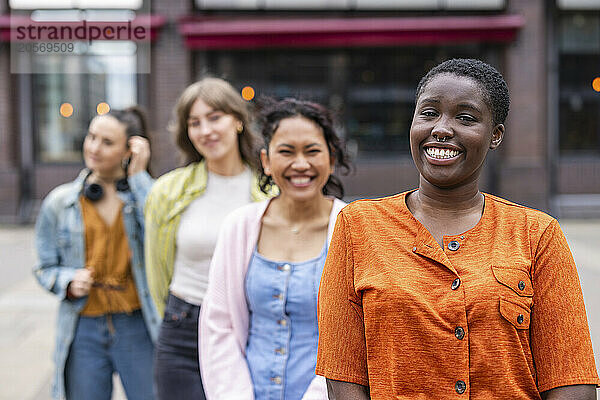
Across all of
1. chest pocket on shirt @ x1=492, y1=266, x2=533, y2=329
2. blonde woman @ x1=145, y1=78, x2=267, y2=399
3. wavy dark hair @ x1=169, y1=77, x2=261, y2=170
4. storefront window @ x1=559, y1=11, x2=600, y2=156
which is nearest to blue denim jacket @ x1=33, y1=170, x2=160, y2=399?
blonde woman @ x1=145, y1=78, x2=267, y2=399

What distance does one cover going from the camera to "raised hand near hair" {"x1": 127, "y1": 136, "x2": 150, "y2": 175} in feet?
11.3

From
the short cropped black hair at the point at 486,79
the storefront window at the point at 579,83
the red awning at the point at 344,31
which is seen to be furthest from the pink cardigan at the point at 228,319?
the storefront window at the point at 579,83

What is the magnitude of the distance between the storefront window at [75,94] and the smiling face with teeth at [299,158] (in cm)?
1137

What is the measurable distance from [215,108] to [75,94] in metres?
11.1

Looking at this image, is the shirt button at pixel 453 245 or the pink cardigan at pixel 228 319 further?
the pink cardigan at pixel 228 319

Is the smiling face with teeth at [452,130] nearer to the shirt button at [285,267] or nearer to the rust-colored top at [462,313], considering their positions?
the rust-colored top at [462,313]

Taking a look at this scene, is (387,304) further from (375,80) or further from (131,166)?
(375,80)

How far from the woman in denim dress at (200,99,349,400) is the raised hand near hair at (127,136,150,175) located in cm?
116

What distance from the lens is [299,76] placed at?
44.1 ft

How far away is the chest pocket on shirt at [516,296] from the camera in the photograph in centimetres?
147

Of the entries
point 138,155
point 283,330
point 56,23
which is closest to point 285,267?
point 283,330

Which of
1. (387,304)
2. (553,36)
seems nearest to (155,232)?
(387,304)

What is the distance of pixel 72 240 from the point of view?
337cm

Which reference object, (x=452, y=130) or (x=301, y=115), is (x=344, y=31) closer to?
(x=301, y=115)
